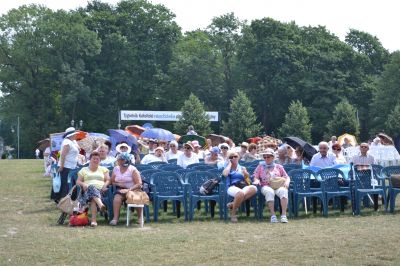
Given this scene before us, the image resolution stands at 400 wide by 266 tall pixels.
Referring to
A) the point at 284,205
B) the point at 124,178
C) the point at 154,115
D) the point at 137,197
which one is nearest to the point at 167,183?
the point at 124,178

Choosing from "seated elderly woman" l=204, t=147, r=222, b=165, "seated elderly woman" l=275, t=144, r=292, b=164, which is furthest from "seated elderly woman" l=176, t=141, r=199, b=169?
"seated elderly woman" l=275, t=144, r=292, b=164

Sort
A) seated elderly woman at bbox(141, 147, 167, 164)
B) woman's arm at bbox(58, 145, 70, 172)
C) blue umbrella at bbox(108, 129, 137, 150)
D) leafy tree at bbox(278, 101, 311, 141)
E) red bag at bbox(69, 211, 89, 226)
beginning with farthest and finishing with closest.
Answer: leafy tree at bbox(278, 101, 311, 141), blue umbrella at bbox(108, 129, 137, 150), seated elderly woman at bbox(141, 147, 167, 164), woman's arm at bbox(58, 145, 70, 172), red bag at bbox(69, 211, 89, 226)

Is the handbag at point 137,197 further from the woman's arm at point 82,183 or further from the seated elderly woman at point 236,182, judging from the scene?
the seated elderly woman at point 236,182

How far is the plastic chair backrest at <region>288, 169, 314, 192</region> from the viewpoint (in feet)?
40.8

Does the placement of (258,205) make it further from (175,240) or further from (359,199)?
(175,240)

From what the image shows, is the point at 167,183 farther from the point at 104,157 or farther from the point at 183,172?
the point at 104,157

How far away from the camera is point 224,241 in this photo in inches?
360

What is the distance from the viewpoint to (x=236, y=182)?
12250 mm

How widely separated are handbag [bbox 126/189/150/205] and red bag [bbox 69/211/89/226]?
2.37 ft

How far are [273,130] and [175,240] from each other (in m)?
57.3

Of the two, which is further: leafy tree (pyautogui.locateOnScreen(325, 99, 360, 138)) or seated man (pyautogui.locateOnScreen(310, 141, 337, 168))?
leafy tree (pyautogui.locateOnScreen(325, 99, 360, 138))

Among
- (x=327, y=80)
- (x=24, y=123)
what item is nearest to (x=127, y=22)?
(x=24, y=123)

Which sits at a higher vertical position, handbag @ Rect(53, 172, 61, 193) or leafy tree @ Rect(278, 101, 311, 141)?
leafy tree @ Rect(278, 101, 311, 141)

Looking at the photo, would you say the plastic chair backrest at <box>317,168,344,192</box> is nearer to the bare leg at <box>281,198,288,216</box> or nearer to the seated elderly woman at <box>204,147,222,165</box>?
the bare leg at <box>281,198,288,216</box>
